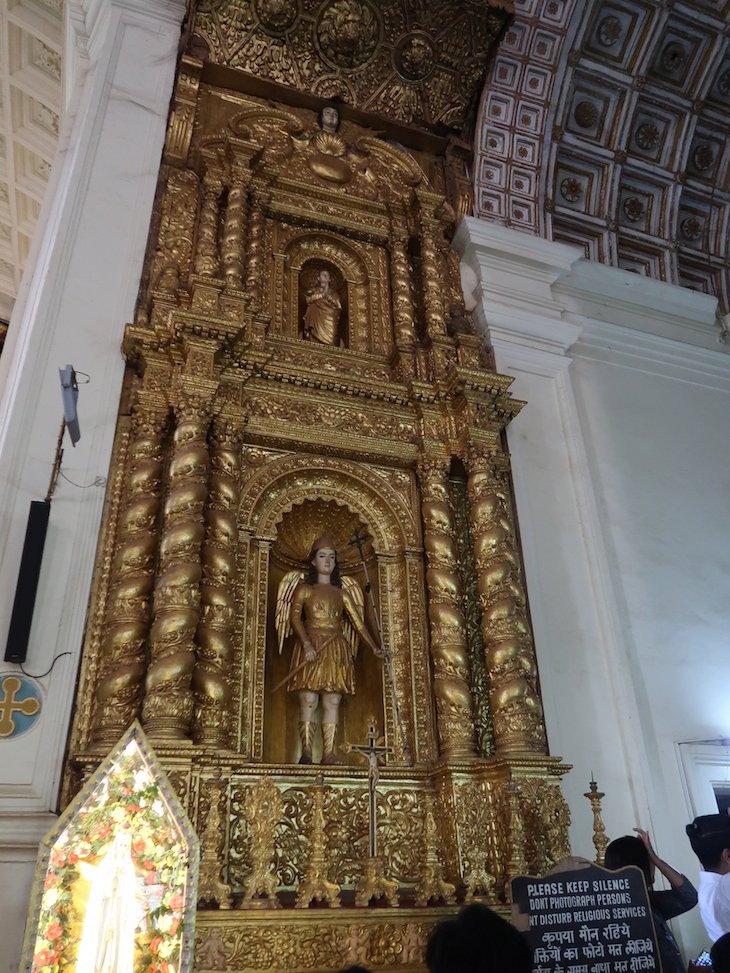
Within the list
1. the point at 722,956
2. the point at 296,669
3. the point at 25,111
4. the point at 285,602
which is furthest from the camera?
the point at 25,111

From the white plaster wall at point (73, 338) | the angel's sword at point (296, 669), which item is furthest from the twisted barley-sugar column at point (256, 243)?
the angel's sword at point (296, 669)

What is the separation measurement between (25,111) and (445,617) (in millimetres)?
8978

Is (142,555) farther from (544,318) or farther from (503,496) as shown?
(544,318)

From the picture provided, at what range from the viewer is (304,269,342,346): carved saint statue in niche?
24.6 ft

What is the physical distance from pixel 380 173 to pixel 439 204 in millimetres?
836

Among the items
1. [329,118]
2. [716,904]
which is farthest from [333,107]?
[716,904]

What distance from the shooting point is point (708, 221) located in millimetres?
10688

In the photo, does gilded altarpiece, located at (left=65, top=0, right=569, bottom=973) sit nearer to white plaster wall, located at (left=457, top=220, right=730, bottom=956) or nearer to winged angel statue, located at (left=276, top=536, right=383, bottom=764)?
winged angel statue, located at (left=276, top=536, right=383, bottom=764)

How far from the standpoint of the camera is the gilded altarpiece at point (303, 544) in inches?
186

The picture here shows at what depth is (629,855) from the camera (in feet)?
14.1

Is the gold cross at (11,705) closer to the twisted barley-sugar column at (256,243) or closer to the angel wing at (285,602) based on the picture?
the angel wing at (285,602)

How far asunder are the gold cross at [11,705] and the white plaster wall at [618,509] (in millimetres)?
3756

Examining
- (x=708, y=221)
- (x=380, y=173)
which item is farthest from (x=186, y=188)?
(x=708, y=221)

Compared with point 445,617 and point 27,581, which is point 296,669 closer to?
point 445,617
